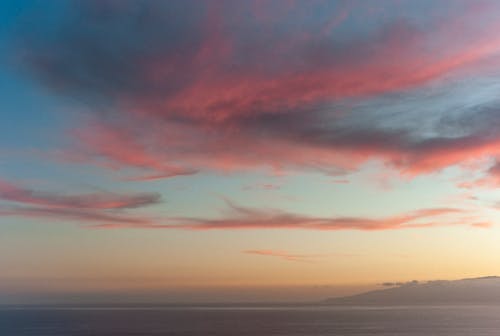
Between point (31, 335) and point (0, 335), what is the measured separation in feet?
30.2

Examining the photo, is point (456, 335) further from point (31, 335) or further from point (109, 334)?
point (31, 335)

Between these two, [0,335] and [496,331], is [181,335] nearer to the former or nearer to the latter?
[0,335]

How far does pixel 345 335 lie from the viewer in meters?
169

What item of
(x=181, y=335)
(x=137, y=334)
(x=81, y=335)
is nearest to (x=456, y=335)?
(x=181, y=335)

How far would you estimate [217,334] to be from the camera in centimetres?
17050

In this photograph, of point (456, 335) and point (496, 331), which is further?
point (496, 331)

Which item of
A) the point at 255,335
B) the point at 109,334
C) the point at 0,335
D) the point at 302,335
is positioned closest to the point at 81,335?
the point at 109,334

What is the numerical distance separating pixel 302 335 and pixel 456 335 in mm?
46418

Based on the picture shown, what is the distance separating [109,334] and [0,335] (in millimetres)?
34028

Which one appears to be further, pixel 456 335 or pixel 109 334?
pixel 109 334

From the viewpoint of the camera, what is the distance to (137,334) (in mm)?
172750

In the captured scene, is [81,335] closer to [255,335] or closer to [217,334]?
[217,334]

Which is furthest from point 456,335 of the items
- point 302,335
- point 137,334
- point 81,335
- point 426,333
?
point 81,335

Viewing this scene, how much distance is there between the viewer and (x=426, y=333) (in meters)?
171
